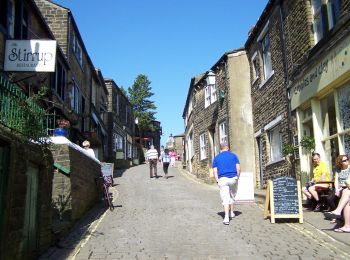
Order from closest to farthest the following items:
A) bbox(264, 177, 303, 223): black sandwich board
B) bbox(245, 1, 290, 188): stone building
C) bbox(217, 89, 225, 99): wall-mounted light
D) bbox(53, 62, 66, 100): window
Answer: bbox(264, 177, 303, 223): black sandwich board, bbox(245, 1, 290, 188): stone building, bbox(53, 62, 66, 100): window, bbox(217, 89, 225, 99): wall-mounted light

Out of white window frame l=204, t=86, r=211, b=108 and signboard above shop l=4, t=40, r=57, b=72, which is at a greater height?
white window frame l=204, t=86, r=211, b=108

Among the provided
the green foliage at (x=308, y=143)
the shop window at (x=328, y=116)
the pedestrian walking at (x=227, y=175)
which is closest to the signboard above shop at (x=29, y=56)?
the pedestrian walking at (x=227, y=175)

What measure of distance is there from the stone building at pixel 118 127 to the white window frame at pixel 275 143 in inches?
684

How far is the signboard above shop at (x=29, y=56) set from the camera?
11570 millimetres

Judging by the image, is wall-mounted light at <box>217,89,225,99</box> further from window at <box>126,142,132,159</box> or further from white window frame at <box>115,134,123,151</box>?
window at <box>126,142,132,159</box>

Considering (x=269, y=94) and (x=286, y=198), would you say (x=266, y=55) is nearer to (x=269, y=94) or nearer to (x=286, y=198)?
(x=269, y=94)

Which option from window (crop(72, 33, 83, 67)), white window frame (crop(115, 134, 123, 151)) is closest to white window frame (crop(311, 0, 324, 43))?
window (crop(72, 33, 83, 67))

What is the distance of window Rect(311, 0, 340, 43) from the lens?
11.0 m

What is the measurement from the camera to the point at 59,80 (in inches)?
715

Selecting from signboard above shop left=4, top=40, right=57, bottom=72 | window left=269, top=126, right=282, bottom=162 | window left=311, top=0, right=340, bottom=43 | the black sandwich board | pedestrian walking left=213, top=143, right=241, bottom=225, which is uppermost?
window left=311, top=0, right=340, bottom=43

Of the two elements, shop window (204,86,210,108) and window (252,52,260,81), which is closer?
window (252,52,260,81)

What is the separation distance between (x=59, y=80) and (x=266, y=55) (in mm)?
7937

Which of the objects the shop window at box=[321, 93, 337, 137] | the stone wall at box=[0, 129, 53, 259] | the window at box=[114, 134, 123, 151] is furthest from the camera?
the window at box=[114, 134, 123, 151]

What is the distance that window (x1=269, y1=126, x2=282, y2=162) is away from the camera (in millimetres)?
15438
